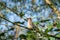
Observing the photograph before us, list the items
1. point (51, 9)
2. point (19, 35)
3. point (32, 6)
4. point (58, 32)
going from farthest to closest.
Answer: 1. point (32, 6)
2. point (51, 9)
3. point (19, 35)
4. point (58, 32)

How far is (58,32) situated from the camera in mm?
593

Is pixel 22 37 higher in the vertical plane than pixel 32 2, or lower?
lower

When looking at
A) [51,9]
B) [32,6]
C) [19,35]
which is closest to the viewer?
[19,35]

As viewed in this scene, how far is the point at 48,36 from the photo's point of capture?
0.61 metres

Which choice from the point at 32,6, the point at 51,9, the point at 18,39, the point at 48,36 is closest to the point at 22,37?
the point at 18,39

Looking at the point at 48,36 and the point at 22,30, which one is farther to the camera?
the point at 22,30

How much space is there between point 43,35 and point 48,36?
20 millimetres

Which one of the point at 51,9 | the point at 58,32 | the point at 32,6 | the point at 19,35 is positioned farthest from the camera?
the point at 32,6

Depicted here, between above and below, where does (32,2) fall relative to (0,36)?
above

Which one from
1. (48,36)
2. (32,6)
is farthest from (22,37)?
(32,6)

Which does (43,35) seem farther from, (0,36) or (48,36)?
(0,36)

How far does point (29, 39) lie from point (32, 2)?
6.37ft

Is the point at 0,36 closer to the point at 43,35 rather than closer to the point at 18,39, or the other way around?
the point at 18,39

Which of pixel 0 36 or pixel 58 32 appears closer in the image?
pixel 58 32
